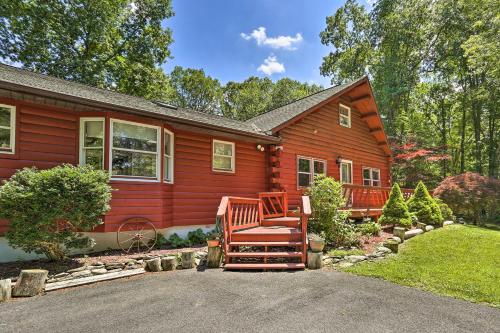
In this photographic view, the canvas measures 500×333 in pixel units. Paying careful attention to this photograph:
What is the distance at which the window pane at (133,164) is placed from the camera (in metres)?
6.76

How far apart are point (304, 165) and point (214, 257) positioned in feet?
21.0

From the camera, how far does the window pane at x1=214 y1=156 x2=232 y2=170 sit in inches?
A: 360

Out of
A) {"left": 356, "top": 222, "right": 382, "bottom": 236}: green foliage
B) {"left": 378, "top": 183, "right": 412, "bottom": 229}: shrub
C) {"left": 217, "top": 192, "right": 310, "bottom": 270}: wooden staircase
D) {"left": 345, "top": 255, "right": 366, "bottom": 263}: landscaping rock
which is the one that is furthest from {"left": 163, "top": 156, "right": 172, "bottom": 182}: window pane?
{"left": 378, "top": 183, "right": 412, "bottom": 229}: shrub

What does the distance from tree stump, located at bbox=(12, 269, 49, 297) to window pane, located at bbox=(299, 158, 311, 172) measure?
867 centimetres

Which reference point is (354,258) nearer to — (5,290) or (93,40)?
(5,290)

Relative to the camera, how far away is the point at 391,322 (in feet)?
11.5

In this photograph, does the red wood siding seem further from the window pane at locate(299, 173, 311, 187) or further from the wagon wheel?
the wagon wheel

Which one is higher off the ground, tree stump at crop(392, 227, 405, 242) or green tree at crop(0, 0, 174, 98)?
green tree at crop(0, 0, 174, 98)

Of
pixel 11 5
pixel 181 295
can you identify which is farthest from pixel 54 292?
pixel 11 5

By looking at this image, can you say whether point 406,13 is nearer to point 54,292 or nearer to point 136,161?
point 136,161

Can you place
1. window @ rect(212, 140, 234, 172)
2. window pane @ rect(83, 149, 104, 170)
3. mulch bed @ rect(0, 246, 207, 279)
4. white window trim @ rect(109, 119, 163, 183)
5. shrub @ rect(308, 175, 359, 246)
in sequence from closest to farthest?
mulch bed @ rect(0, 246, 207, 279) < white window trim @ rect(109, 119, 163, 183) < window pane @ rect(83, 149, 104, 170) < shrub @ rect(308, 175, 359, 246) < window @ rect(212, 140, 234, 172)

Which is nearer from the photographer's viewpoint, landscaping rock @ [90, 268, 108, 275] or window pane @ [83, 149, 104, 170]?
landscaping rock @ [90, 268, 108, 275]

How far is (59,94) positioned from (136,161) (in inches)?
85.2

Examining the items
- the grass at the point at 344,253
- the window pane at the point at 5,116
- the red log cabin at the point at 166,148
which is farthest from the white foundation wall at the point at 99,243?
the grass at the point at 344,253
